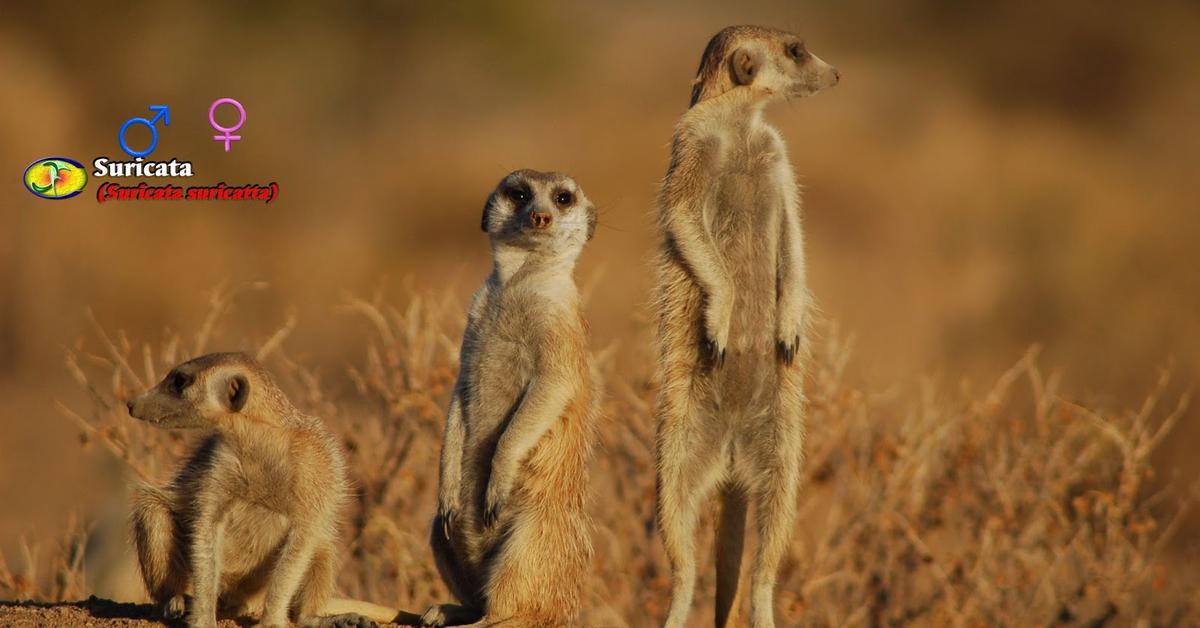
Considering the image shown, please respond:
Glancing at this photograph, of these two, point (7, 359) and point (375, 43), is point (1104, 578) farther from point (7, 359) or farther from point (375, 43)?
point (375, 43)

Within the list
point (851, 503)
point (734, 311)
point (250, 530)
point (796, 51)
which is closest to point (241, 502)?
point (250, 530)

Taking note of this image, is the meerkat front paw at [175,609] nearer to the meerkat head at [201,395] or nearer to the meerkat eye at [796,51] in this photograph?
the meerkat head at [201,395]

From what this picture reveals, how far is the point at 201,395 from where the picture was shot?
4684mm

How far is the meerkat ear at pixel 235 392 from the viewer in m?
4.66

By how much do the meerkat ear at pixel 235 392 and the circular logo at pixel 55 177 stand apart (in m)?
3.46

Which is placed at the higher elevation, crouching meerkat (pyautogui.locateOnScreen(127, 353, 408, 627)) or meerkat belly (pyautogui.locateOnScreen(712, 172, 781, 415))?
meerkat belly (pyautogui.locateOnScreen(712, 172, 781, 415))

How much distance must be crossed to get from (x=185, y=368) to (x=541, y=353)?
106 cm

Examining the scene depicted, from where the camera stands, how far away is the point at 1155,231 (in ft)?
54.7

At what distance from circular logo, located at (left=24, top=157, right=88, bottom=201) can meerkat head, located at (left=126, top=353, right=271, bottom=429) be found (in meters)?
3.35

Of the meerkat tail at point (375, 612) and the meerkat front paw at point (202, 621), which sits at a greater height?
the meerkat front paw at point (202, 621)

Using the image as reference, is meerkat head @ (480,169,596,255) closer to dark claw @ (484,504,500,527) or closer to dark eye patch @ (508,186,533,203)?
dark eye patch @ (508,186,533,203)

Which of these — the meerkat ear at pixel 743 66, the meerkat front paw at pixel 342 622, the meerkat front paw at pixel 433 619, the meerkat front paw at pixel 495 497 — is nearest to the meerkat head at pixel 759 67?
the meerkat ear at pixel 743 66

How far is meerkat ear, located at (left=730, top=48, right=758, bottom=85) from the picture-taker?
Result: 17.5 ft

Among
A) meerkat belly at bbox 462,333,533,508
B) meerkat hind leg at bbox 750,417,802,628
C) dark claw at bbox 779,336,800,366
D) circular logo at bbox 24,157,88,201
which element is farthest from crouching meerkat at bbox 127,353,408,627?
circular logo at bbox 24,157,88,201
